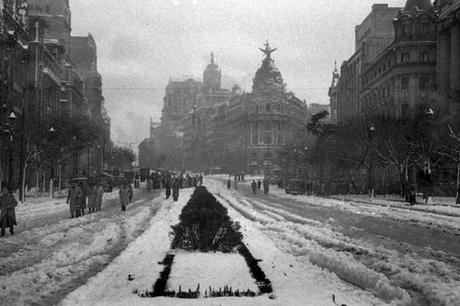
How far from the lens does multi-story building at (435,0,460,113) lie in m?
66.9

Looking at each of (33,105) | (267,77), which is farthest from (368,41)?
(33,105)

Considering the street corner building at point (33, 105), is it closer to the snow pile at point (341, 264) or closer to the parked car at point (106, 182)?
the parked car at point (106, 182)

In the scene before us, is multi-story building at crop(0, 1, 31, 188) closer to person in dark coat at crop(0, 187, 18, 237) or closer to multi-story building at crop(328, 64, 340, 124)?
person in dark coat at crop(0, 187, 18, 237)

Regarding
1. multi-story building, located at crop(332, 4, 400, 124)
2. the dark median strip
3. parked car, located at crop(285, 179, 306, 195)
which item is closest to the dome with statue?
multi-story building, located at crop(332, 4, 400, 124)

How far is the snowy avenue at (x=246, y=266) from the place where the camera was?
9.32 metres

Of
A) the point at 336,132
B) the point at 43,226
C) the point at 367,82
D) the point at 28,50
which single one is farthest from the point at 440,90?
the point at 43,226

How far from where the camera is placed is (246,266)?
39.9ft

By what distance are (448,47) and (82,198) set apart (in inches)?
2277

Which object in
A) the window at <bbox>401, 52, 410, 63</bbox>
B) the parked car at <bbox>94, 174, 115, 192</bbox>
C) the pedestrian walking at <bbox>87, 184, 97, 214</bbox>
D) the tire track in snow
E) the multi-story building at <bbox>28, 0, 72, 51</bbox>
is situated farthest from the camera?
the multi-story building at <bbox>28, 0, 72, 51</bbox>

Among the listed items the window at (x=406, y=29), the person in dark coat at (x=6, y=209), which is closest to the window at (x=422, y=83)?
the window at (x=406, y=29)

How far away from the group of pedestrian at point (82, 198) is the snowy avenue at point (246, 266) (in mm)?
4535

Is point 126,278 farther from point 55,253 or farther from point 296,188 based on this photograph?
point 296,188

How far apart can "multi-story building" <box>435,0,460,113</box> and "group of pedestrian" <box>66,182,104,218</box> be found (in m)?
44.8

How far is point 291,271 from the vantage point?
11570 millimetres
